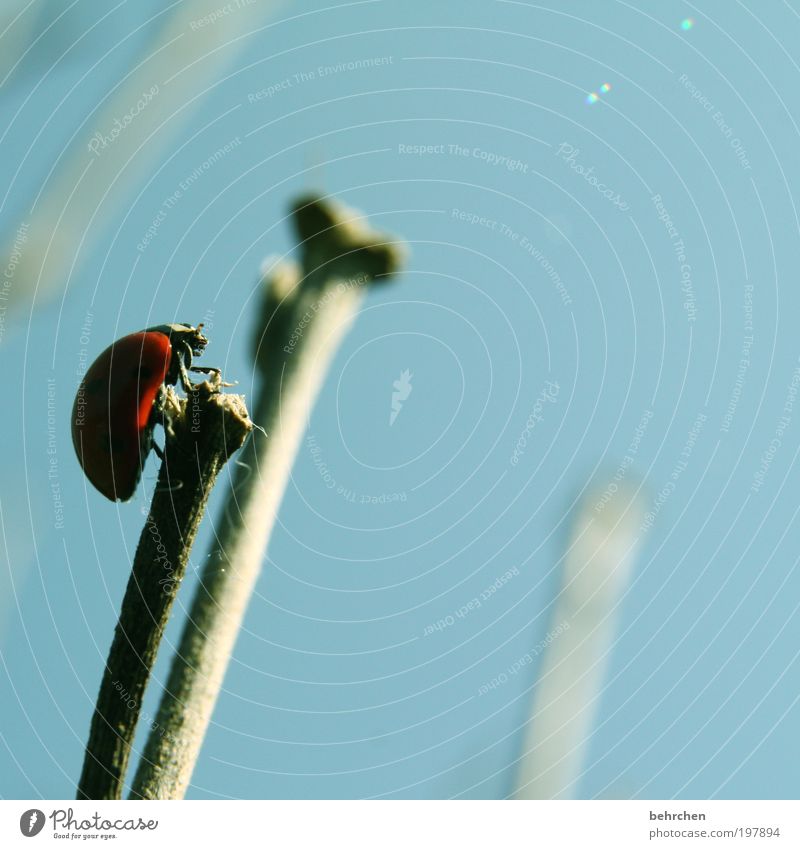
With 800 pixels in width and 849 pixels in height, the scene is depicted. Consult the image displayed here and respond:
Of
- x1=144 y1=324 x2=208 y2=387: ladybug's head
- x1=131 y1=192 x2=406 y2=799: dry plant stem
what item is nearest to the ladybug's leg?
x1=144 y1=324 x2=208 y2=387: ladybug's head

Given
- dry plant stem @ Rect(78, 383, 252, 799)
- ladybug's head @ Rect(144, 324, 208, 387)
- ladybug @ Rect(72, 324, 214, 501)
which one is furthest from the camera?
A: ladybug's head @ Rect(144, 324, 208, 387)

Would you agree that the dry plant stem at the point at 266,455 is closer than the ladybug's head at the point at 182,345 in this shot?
Yes

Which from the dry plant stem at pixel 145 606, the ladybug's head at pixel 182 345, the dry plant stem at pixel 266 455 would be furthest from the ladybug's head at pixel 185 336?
the dry plant stem at pixel 145 606

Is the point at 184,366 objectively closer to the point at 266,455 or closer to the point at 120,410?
the point at 120,410

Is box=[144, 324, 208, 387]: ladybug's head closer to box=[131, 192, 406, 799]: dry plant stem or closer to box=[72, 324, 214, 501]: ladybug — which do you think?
box=[72, 324, 214, 501]: ladybug

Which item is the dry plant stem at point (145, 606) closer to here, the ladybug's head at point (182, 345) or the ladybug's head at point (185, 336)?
the ladybug's head at point (182, 345)
